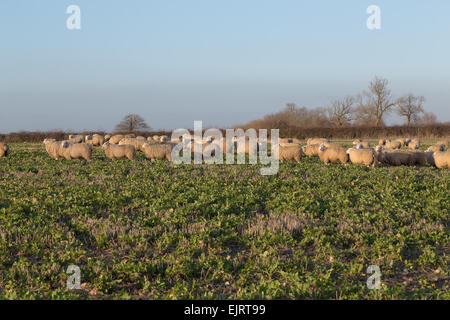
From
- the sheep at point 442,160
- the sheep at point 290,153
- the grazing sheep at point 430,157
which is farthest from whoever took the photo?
the sheep at point 290,153

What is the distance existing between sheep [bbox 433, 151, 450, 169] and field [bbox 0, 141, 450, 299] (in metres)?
6.00

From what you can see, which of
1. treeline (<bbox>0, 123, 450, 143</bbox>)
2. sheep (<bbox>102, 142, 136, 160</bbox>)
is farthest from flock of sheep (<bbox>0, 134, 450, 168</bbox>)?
treeline (<bbox>0, 123, 450, 143</bbox>)

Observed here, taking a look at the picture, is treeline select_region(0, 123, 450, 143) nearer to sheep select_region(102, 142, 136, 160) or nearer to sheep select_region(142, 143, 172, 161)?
sheep select_region(102, 142, 136, 160)

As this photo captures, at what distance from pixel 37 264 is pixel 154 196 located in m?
4.35

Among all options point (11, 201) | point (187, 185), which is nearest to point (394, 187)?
point (187, 185)

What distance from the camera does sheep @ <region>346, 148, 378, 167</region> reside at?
55.9 feet

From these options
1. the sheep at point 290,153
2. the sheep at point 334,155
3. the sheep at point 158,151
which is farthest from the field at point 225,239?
the sheep at point 158,151

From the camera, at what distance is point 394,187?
1121 cm

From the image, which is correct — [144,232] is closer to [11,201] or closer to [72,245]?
[72,245]

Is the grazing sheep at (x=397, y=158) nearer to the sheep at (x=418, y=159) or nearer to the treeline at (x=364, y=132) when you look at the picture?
the sheep at (x=418, y=159)

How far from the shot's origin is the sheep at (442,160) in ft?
54.9

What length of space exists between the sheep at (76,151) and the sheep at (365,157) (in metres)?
12.7

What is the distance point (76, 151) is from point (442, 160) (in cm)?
1704

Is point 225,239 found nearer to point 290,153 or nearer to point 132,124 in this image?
point 290,153
